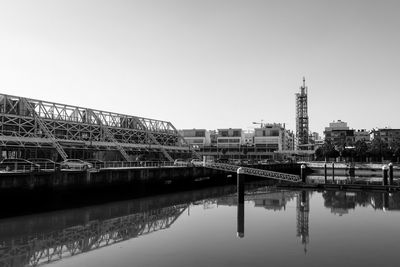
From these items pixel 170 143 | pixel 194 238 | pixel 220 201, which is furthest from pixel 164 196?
pixel 170 143

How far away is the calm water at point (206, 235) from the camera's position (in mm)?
22078

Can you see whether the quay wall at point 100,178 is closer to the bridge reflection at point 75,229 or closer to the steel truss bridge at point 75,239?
the bridge reflection at point 75,229

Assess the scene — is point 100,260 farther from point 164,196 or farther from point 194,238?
point 164,196

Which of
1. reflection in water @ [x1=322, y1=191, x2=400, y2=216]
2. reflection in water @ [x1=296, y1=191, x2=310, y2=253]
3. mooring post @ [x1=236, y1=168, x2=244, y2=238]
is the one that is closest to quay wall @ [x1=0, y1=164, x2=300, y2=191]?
mooring post @ [x1=236, y1=168, x2=244, y2=238]

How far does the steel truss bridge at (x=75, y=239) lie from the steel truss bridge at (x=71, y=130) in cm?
2321

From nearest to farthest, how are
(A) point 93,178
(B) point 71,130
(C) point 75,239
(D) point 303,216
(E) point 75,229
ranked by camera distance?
(C) point 75,239 → (E) point 75,229 → (D) point 303,216 → (A) point 93,178 → (B) point 71,130

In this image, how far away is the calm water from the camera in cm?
2208

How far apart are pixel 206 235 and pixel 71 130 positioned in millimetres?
44475

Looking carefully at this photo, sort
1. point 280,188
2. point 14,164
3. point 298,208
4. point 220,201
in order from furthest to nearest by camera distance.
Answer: point 280,188 → point 220,201 → point 298,208 → point 14,164

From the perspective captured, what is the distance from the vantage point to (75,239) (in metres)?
27.4

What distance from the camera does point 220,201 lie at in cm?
4991

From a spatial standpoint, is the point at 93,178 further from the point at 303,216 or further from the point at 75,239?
the point at 303,216

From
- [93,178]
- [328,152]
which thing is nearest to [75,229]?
[93,178]

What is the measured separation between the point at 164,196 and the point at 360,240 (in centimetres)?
3142
